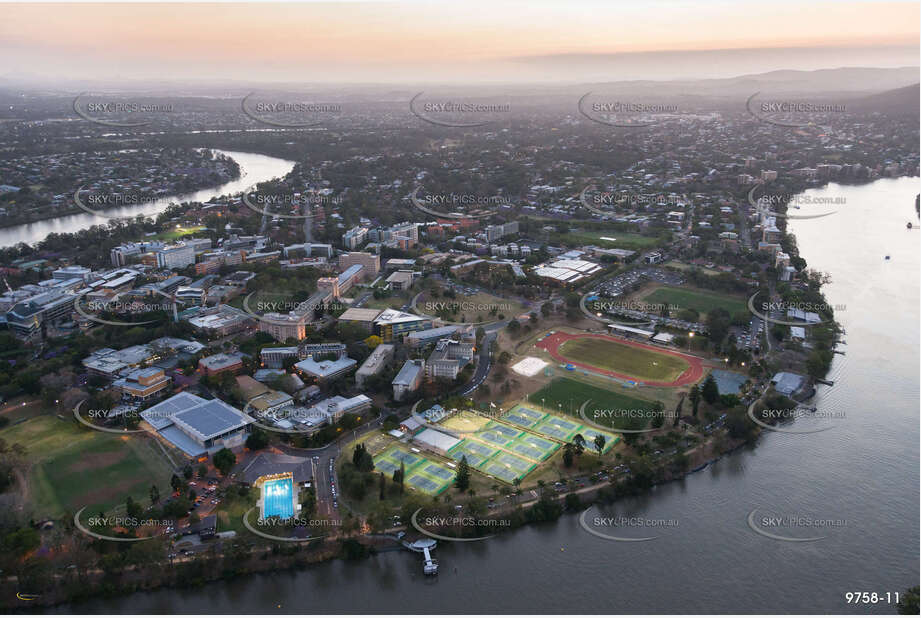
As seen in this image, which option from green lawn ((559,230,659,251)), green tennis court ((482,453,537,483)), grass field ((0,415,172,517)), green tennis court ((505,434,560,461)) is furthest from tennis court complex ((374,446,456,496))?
green lawn ((559,230,659,251))

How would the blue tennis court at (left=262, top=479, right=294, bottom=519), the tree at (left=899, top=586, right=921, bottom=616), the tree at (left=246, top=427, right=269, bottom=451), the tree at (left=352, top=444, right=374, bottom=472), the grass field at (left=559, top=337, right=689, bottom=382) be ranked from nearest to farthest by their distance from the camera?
the tree at (left=899, top=586, right=921, bottom=616)
the blue tennis court at (left=262, top=479, right=294, bottom=519)
the tree at (left=352, top=444, right=374, bottom=472)
the tree at (left=246, top=427, right=269, bottom=451)
the grass field at (left=559, top=337, right=689, bottom=382)

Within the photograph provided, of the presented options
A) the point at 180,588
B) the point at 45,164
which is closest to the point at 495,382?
the point at 180,588

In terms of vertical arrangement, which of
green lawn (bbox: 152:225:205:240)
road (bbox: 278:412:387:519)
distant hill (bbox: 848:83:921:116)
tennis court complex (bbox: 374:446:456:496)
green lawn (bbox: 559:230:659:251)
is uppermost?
distant hill (bbox: 848:83:921:116)

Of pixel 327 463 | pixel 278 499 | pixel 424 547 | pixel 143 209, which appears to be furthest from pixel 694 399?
pixel 143 209

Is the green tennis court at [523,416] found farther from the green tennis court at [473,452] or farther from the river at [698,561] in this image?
the river at [698,561]

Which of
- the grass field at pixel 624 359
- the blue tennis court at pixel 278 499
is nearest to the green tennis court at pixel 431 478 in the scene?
the blue tennis court at pixel 278 499

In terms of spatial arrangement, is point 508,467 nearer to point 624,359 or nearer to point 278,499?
point 278,499

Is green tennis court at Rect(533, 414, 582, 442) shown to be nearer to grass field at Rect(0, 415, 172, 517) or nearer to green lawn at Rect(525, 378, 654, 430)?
green lawn at Rect(525, 378, 654, 430)
